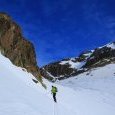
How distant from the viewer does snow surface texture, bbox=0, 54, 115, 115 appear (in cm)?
2176

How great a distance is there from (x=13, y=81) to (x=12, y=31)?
581 inches

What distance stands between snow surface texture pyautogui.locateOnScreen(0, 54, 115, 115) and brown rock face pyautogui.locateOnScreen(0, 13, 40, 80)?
294 centimetres

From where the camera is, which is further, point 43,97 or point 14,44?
point 14,44

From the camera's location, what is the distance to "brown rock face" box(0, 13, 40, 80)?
130 feet

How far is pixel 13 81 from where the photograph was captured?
28516 millimetres

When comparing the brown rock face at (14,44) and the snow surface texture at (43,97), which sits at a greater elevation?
the brown rock face at (14,44)

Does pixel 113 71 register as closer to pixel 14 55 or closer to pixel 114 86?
pixel 114 86

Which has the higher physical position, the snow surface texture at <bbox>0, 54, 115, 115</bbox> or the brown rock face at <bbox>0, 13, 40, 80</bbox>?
the brown rock face at <bbox>0, 13, 40, 80</bbox>

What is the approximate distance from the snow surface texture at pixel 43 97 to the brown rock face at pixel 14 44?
9.66 feet

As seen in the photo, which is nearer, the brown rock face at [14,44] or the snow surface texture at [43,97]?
the snow surface texture at [43,97]

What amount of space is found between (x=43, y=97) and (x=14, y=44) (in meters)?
14.2

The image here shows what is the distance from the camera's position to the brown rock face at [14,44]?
39656 mm

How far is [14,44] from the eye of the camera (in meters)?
42.1

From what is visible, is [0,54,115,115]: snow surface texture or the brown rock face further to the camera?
the brown rock face
